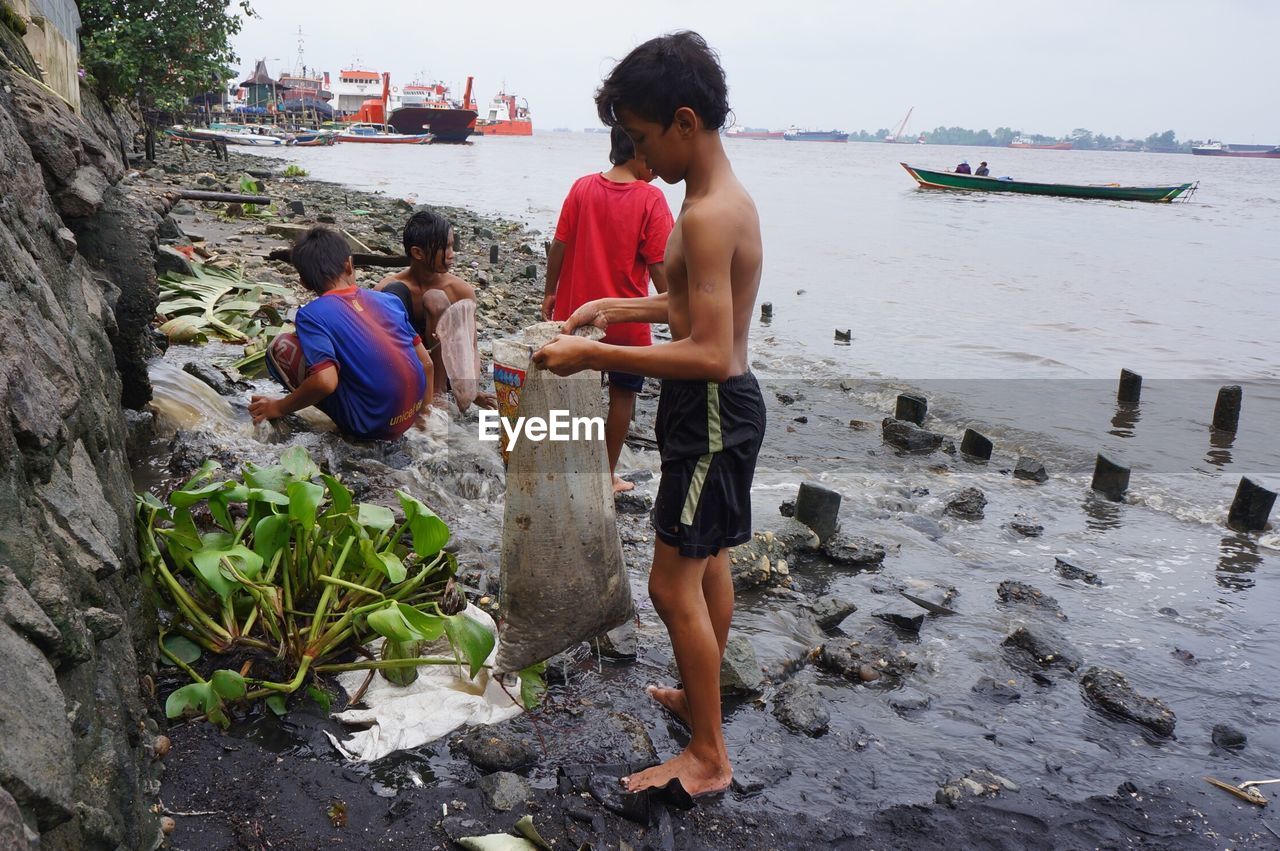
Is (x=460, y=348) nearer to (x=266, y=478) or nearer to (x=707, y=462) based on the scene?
(x=266, y=478)

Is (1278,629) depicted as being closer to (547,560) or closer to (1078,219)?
(547,560)

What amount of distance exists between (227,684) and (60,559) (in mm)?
891

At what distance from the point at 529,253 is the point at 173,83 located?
1062cm

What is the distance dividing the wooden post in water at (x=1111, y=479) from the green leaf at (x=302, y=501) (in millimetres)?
5233

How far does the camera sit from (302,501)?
2865 mm

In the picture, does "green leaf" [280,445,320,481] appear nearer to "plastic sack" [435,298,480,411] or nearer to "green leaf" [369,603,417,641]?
"green leaf" [369,603,417,641]

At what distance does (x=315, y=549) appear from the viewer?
3.04 metres

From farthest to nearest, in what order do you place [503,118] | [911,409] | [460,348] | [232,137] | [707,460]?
[503,118] < [232,137] < [911,409] < [460,348] < [707,460]

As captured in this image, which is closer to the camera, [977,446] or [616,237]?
[616,237]

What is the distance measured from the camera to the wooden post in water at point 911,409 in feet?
24.2

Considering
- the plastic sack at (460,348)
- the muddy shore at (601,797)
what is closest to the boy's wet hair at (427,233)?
the plastic sack at (460,348)

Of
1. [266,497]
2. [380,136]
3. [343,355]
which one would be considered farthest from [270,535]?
[380,136]

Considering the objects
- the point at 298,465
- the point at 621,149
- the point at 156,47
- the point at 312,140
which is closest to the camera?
the point at 298,465

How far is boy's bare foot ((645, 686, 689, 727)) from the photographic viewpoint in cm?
297
